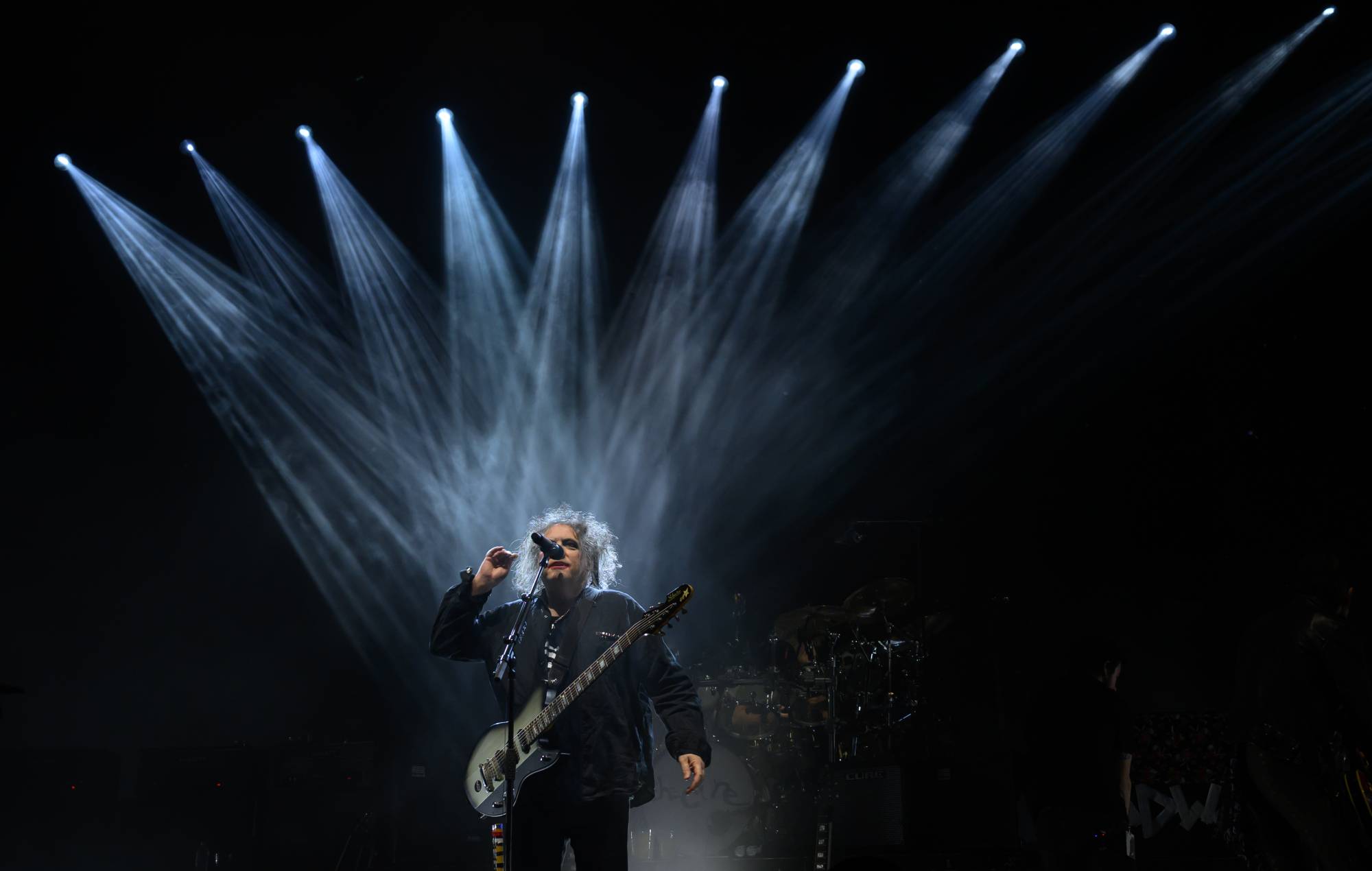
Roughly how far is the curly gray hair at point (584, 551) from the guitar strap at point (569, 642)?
230mm

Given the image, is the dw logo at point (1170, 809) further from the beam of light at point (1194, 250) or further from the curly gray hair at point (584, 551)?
the curly gray hair at point (584, 551)

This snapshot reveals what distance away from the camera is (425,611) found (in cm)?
937

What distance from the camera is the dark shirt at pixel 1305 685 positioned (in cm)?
367

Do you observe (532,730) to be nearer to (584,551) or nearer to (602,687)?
(602,687)

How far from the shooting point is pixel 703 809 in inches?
314

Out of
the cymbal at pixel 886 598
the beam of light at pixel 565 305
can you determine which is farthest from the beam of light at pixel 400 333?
the cymbal at pixel 886 598

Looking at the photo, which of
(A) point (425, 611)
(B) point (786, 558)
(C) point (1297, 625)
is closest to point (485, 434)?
(A) point (425, 611)

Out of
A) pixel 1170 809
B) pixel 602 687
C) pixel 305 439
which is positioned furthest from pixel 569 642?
pixel 305 439

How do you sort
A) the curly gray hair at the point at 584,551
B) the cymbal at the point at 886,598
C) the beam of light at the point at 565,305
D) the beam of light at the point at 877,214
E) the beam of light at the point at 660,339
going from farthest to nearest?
the beam of light at the point at 565,305
the beam of light at the point at 660,339
the beam of light at the point at 877,214
the cymbal at the point at 886,598
the curly gray hair at the point at 584,551

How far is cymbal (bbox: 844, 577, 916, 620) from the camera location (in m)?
7.43

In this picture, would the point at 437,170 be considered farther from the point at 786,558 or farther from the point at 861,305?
the point at 786,558

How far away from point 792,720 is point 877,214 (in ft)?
14.7

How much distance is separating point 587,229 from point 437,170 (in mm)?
1427

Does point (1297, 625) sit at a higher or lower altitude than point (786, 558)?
lower
